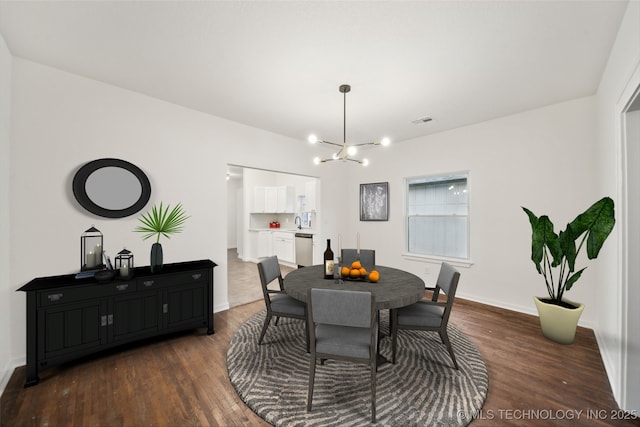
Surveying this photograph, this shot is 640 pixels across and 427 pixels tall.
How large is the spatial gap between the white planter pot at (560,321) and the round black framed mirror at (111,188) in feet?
15.4

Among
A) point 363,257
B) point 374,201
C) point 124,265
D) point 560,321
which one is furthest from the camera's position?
point 374,201

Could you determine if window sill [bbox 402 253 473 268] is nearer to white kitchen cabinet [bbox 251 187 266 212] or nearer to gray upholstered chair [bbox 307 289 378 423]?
gray upholstered chair [bbox 307 289 378 423]

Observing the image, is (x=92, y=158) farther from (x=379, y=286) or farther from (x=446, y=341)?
(x=446, y=341)

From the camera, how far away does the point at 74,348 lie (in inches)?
89.0

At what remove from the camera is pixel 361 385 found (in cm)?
207

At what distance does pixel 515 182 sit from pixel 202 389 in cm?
444

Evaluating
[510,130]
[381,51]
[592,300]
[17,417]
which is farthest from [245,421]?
[510,130]

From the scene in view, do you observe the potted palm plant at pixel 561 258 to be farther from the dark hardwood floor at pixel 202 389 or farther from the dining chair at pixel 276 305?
the dining chair at pixel 276 305

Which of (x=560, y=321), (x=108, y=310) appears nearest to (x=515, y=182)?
(x=560, y=321)

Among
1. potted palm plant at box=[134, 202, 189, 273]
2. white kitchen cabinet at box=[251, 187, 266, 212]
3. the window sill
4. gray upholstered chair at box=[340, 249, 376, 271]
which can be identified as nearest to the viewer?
potted palm plant at box=[134, 202, 189, 273]

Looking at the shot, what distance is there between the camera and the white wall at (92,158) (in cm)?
236

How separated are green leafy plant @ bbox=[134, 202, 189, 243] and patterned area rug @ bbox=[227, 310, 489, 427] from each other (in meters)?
1.52

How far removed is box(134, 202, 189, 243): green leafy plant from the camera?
9.53 ft

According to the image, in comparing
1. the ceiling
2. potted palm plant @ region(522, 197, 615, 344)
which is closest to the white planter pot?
potted palm plant @ region(522, 197, 615, 344)
